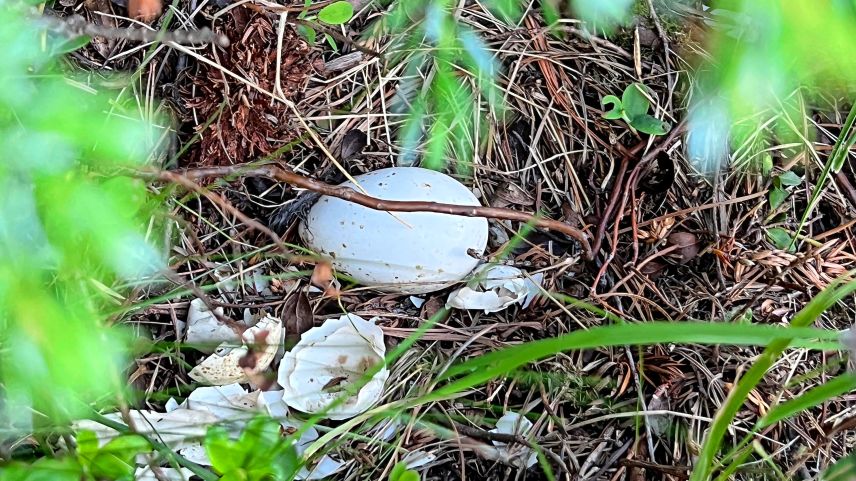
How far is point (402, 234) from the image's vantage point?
45.4 inches

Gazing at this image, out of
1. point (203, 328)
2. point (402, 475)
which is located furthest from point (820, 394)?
point (203, 328)

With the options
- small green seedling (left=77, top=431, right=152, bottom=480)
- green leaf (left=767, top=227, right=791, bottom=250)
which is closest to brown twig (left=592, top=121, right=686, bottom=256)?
green leaf (left=767, top=227, right=791, bottom=250)

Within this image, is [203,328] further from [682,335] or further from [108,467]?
[682,335]

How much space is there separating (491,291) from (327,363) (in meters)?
0.33

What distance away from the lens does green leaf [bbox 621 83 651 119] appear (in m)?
1.30

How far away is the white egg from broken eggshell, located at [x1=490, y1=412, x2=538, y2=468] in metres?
0.28

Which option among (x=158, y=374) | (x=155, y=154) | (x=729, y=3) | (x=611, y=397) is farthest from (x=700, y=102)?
(x=158, y=374)

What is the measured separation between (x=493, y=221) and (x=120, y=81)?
0.76m

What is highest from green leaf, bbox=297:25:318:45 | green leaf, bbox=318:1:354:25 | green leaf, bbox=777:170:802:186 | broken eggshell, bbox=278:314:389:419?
green leaf, bbox=318:1:354:25

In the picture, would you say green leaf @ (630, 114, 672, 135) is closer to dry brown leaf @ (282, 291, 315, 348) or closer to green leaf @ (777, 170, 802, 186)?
green leaf @ (777, 170, 802, 186)

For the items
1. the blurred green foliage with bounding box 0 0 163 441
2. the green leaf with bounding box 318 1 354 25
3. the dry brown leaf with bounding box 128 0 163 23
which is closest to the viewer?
the blurred green foliage with bounding box 0 0 163 441

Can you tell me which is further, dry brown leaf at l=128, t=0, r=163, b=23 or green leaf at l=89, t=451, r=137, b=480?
dry brown leaf at l=128, t=0, r=163, b=23

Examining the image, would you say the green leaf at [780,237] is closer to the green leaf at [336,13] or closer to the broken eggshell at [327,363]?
the broken eggshell at [327,363]

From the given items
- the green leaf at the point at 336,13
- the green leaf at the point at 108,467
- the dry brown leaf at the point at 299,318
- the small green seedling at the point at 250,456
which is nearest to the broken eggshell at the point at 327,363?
the dry brown leaf at the point at 299,318
